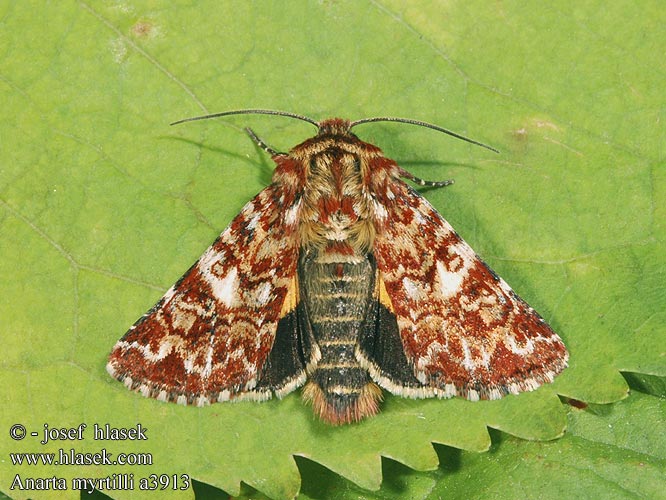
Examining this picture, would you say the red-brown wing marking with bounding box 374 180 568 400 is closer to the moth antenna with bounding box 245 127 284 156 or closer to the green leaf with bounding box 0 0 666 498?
the green leaf with bounding box 0 0 666 498

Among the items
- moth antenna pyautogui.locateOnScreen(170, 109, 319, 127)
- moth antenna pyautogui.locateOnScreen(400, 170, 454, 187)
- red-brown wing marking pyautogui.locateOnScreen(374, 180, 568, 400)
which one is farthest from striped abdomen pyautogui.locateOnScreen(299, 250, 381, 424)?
moth antenna pyautogui.locateOnScreen(170, 109, 319, 127)

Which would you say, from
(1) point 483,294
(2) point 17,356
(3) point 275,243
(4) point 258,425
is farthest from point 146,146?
(1) point 483,294

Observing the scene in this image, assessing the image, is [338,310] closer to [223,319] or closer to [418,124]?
[223,319]

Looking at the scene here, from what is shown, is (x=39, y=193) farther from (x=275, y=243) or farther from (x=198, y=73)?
(x=275, y=243)

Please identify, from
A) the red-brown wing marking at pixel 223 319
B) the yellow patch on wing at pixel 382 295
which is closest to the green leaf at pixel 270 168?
the red-brown wing marking at pixel 223 319

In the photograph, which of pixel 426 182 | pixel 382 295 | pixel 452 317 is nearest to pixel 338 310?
pixel 382 295

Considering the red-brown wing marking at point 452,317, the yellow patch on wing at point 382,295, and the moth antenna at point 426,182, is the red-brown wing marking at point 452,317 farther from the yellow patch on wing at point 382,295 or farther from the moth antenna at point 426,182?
the moth antenna at point 426,182

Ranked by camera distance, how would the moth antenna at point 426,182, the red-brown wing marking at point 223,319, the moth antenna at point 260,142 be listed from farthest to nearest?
the moth antenna at point 260,142
the moth antenna at point 426,182
the red-brown wing marking at point 223,319
